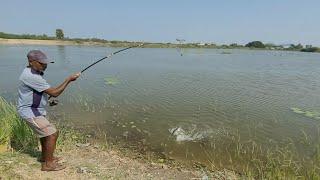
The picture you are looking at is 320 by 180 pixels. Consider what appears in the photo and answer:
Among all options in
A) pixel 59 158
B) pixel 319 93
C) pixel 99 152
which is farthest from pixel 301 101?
pixel 59 158

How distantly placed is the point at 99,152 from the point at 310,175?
12.9 feet

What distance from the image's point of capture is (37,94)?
19.4 feet

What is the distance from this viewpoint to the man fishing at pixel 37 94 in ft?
19.0

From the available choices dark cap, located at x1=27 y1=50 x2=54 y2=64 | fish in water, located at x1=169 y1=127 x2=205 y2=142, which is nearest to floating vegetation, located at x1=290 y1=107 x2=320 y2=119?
fish in water, located at x1=169 y1=127 x2=205 y2=142

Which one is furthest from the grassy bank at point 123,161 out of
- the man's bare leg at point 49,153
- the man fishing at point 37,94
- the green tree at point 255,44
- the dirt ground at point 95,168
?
the green tree at point 255,44

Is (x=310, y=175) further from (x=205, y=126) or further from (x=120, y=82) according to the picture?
(x=120, y=82)

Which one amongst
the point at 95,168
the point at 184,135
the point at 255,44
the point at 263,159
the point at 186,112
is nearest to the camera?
the point at 95,168

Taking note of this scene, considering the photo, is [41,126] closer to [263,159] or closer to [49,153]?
[49,153]

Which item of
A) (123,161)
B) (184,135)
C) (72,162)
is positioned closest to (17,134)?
(72,162)

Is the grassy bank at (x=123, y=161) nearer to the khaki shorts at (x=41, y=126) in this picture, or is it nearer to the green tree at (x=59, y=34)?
the khaki shorts at (x=41, y=126)

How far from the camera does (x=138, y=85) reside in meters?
18.2

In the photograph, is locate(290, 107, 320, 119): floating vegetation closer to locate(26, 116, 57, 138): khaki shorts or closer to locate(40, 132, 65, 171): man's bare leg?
locate(40, 132, 65, 171): man's bare leg

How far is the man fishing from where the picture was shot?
579 centimetres

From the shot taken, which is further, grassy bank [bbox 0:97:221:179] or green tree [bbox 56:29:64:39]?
green tree [bbox 56:29:64:39]
